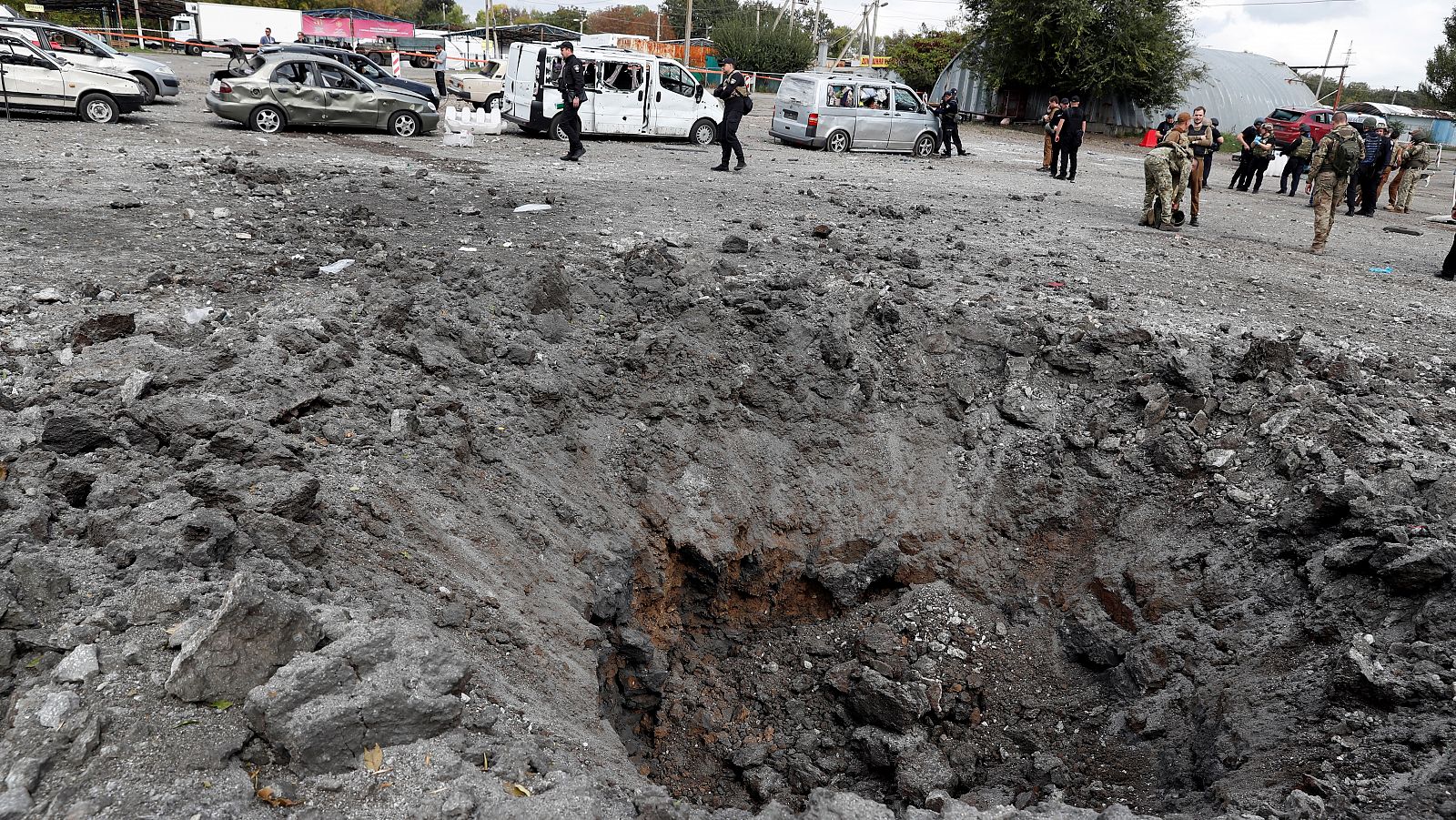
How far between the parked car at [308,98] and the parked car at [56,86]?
1433mm

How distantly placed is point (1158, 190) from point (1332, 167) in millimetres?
1772

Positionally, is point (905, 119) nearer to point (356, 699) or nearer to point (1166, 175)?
point (1166, 175)

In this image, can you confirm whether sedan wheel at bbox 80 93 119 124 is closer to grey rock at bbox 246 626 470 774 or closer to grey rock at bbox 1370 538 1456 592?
grey rock at bbox 246 626 470 774

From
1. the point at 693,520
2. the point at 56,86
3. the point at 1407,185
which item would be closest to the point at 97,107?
the point at 56,86

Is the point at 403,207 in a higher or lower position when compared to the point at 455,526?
higher

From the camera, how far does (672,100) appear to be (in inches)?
662

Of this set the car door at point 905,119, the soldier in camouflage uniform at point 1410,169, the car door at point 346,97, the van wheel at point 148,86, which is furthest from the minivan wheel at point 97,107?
the soldier in camouflage uniform at point 1410,169

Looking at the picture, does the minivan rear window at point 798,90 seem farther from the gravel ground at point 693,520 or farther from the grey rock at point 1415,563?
the grey rock at point 1415,563

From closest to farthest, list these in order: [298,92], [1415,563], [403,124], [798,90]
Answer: [1415,563] < [298,92] < [403,124] < [798,90]

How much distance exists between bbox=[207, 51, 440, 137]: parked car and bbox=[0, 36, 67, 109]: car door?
2.07 meters

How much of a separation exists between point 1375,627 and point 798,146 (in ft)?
50.4

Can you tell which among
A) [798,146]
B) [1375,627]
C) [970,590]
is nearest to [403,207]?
[970,590]

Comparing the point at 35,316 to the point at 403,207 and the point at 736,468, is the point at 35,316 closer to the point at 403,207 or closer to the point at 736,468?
the point at 403,207

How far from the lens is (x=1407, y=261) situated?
10398 millimetres
